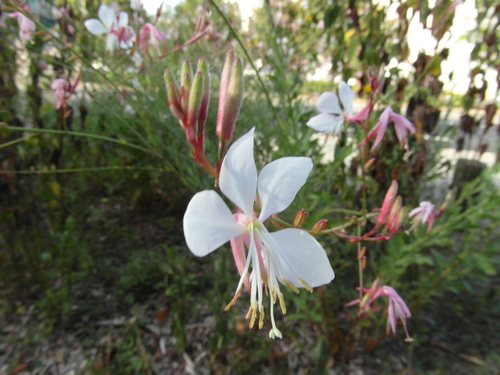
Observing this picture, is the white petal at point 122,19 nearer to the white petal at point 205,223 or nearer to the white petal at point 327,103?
the white petal at point 327,103

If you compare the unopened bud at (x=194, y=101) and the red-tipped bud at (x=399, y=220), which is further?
the red-tipped bud at (x=399, y=220)

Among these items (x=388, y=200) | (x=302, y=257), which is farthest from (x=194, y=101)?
(x=388, y=200)

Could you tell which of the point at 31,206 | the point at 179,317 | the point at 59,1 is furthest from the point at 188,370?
the point at 59,1

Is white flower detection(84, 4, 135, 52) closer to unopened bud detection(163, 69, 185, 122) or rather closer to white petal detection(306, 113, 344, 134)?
white petal detection(306, 113, 344, 134)

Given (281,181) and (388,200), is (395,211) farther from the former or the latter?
(281,181)

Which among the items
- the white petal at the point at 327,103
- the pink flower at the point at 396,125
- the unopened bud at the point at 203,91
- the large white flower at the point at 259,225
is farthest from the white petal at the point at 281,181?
the white petal at the point at 327,103

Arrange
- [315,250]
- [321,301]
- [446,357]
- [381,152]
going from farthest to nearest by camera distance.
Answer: [446,357]
[381,152]
[321,301]
[315,250]

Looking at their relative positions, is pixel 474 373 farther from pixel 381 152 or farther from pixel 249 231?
pixel 249 231
